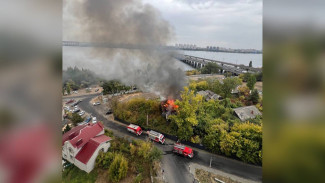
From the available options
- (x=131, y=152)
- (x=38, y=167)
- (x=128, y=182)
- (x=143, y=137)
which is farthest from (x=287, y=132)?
(x=143, y=137)

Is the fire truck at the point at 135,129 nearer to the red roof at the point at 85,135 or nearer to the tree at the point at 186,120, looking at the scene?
the red roof at the point at 85,135

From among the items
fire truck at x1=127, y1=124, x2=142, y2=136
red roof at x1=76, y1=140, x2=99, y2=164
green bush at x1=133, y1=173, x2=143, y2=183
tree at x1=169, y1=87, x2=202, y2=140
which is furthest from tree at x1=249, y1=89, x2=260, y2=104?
red roof at x1=76, y1=140, x2=99, y2=164

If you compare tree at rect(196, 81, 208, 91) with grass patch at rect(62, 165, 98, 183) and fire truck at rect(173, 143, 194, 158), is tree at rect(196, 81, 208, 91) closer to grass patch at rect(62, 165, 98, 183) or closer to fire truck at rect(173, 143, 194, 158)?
fire truck at rect(173, 143, 194, 158)

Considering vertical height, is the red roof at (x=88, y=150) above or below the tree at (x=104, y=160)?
above

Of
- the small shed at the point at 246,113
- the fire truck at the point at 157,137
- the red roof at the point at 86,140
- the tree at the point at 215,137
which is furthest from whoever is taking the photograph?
the small shed at the point at 246,113

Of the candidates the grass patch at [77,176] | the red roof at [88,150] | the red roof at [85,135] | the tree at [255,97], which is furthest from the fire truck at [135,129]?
the tree at [255,97]

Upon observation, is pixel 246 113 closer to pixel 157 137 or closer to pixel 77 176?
pixel 157 137
